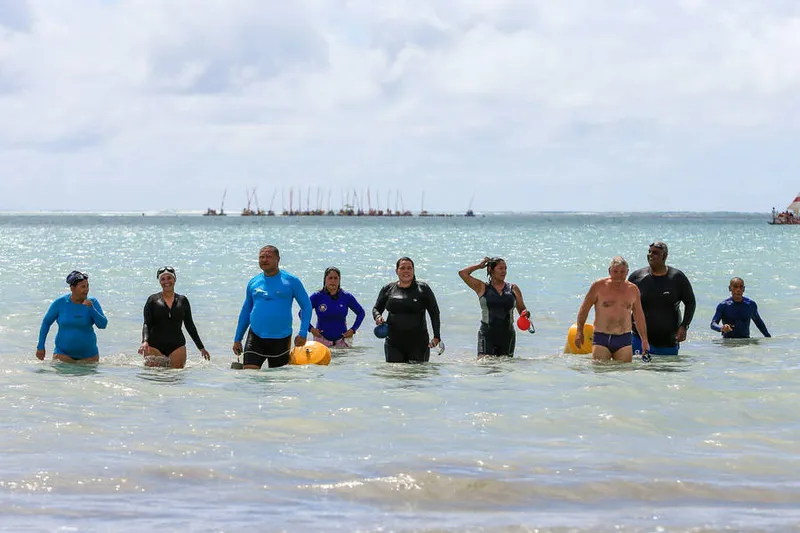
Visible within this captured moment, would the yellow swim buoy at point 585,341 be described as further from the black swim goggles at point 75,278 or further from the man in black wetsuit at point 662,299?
the black swim goggles at point 75,278

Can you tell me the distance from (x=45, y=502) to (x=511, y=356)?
6969 mm

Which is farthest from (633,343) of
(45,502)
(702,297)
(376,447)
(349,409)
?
(702,297)

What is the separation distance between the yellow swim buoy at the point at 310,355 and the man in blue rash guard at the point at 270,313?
662mm

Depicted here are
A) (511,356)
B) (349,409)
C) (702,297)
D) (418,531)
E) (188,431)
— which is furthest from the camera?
(702,297)

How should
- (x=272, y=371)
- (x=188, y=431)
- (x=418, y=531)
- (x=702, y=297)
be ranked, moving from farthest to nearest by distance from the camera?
(x=702, y=297), (x=272, y=371), (x=188, y=431), (x=418, y=531)

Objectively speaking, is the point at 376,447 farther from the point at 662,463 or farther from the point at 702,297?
the point at 702,297

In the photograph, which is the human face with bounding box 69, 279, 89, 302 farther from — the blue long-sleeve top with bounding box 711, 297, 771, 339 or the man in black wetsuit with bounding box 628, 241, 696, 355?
the blue long-sleeve top with bounding box 711, 297, 771, 339

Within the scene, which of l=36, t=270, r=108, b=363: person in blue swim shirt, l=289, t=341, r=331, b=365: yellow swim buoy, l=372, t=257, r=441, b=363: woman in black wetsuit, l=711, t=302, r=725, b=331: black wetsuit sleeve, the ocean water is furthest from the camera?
l=711, t=302, r=725, b=331: black wetsuit sleeve

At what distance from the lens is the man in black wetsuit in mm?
12070

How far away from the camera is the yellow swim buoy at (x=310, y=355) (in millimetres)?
12203

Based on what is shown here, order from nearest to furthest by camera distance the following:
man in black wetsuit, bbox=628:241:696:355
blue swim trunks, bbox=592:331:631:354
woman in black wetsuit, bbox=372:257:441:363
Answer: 1. blue swim trunks, bbox=592:331:631:354
2. woman in black wetsuit, bbox=372:257:441:363
3. man in black wetsuit, bbox=628:241:696:355

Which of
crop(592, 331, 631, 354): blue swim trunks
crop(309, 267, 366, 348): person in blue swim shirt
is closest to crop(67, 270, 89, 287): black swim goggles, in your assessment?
crop(309, 267, 366, 348): person in blue swim shirt

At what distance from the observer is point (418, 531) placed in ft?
20.3

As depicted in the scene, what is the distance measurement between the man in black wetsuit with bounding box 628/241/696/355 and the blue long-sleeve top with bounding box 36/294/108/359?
6.35m
